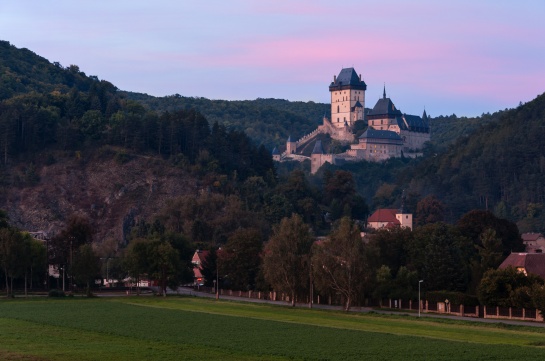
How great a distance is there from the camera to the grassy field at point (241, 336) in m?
49.2

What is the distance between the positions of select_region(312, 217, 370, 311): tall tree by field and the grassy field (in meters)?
5.93

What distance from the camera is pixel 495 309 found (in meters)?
82.4

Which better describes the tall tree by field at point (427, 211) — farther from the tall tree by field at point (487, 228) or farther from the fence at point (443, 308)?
the fence at point (443, 308)

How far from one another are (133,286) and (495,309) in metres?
54.9

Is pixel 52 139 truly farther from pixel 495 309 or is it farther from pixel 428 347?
pixel 428 347

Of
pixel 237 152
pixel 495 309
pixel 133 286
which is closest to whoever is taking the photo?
pixel 495 309

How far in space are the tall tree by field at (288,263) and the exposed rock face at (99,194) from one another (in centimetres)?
5885

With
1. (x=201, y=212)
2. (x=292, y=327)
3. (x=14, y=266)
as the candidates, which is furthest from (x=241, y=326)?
(x=201, y=212)

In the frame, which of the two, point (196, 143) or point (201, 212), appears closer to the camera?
point (201, 212)

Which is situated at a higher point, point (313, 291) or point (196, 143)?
point (196, 143)

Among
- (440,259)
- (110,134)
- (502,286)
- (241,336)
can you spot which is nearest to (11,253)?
(440,259)

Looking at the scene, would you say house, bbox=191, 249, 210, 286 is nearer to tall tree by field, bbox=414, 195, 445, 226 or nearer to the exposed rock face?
the exposed rock face

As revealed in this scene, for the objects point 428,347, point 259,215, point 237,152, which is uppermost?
point 237,152

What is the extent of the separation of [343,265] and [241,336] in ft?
104
